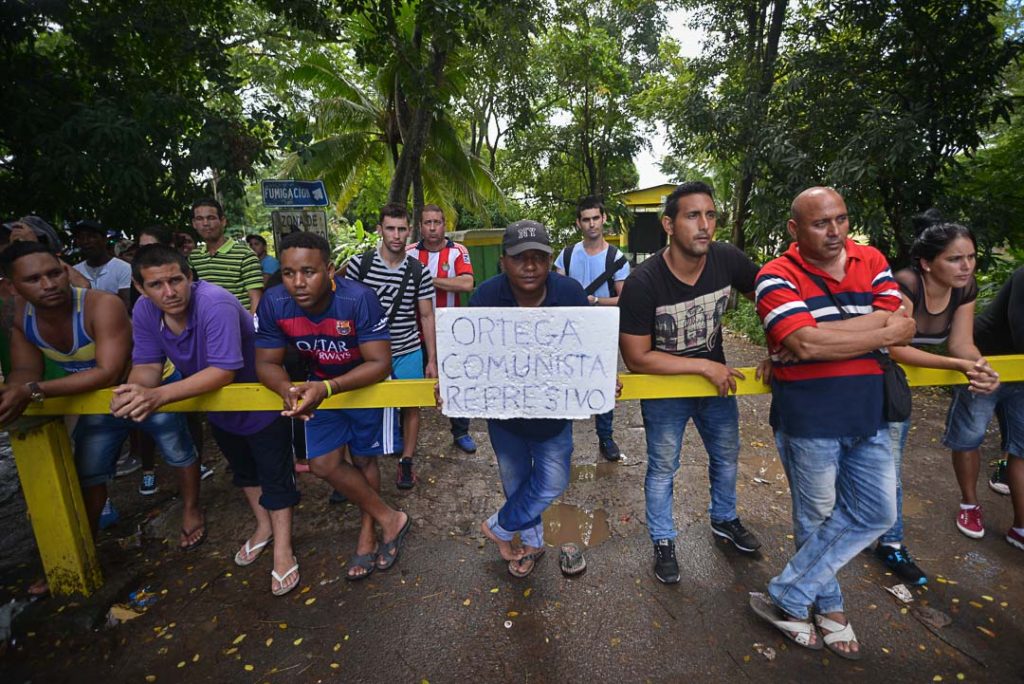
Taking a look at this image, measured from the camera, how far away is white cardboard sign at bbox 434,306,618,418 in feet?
7.21

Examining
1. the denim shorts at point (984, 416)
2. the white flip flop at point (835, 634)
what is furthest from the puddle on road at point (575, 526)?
the denim shorts at point (984, 416)

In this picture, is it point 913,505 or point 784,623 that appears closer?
point 784,623

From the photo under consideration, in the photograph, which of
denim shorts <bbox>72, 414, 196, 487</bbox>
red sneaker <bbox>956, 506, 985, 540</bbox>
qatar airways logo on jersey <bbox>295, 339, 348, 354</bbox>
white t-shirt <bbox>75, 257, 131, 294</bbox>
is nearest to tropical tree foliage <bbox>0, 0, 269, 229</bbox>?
white t-shirt <bbox>75, 257, 131, 294</bbox>

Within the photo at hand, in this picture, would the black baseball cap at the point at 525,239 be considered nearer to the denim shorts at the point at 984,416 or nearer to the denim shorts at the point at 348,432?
the denim shorts at the point at 348,432

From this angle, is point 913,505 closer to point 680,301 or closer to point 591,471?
point 591,471

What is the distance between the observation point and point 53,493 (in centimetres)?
259

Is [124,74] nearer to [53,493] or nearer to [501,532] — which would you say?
[53,493]

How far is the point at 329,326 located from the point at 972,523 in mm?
3869

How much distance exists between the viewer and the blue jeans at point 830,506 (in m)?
2.20

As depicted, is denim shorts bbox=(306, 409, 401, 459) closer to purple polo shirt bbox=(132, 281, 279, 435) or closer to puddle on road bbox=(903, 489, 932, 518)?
purple polo shirt bbox=(132, 281, 279, 435)

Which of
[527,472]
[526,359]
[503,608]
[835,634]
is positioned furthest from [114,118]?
[835,634]

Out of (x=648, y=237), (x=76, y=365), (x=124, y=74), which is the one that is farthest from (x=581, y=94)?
(x=76, y=365)

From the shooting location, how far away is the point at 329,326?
2.61 m

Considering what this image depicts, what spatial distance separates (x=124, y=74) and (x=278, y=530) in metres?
5.28
